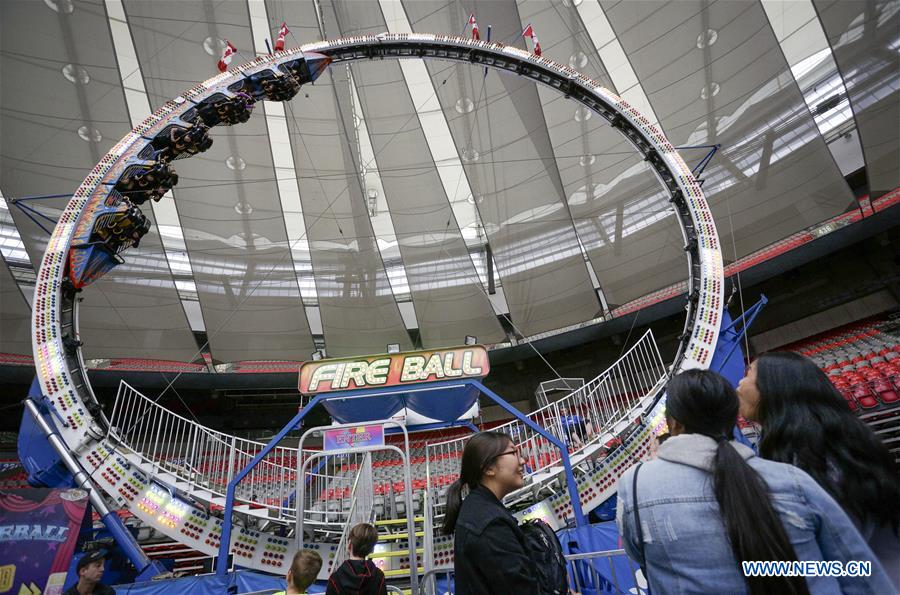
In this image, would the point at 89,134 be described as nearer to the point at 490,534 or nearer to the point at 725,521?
the point at 490,534

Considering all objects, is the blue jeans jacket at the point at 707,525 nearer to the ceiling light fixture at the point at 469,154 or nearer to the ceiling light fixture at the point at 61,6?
the ceiling light fixture at the point at 469,154

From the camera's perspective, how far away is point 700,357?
Result: 25.6 feet

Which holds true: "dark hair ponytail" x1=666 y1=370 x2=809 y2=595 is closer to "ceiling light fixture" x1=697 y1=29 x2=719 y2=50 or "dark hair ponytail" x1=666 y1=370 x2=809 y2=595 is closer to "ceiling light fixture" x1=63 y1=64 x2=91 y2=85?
"ceiling light fixture" x1=697 y1=29 x2=719 y2=50

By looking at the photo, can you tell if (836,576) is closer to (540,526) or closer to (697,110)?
(540,526)

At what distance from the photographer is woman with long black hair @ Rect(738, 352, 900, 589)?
1.43m

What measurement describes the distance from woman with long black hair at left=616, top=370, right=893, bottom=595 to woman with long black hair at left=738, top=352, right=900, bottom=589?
0.37 m

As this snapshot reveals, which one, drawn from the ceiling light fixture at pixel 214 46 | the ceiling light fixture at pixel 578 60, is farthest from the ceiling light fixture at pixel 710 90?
the ceiling light fixture at pixel 214 46

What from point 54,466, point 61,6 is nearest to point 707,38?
point 54,466

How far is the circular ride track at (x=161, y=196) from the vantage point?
21.8 feet

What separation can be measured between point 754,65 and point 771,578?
657 inches

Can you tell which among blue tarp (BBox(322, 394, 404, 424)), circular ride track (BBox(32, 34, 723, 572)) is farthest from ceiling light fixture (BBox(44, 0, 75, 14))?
blue tarp (BBox(322, 394, 404, 424))

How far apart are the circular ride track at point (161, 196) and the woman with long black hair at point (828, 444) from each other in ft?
22.1

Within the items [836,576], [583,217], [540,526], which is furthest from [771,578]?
[583,217]

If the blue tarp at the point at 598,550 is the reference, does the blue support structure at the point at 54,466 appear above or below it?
above
